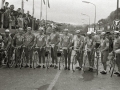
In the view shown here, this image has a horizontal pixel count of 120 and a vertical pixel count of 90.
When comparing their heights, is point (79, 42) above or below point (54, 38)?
below

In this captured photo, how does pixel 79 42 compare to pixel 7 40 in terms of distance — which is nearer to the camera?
pixel 79 42

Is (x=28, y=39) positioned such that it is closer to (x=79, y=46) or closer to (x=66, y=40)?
(x=66, y=40)

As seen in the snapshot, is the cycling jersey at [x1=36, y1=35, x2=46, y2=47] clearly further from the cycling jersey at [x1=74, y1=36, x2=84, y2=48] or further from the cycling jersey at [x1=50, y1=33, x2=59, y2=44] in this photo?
the cycling jersey at [x1=74, y1=36, x2=84, y2=48]

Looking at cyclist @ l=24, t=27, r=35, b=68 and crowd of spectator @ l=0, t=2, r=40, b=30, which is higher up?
crowd of spectator @ l=0, t=2, r=40, b=30

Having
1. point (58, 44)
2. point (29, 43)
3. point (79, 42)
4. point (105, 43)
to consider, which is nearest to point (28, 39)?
point (29, 43)

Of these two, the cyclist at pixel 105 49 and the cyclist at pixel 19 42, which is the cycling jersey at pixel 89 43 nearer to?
the cyclist at pixel 105 49

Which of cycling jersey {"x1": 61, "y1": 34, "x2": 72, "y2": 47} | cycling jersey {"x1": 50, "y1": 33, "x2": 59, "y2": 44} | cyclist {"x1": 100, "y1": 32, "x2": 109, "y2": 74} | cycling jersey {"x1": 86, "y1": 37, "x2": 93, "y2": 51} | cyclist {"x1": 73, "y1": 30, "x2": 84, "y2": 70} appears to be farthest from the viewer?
cycling jersey {"x1": 50, "y1": 33, "x2": 59, "y2": 44}

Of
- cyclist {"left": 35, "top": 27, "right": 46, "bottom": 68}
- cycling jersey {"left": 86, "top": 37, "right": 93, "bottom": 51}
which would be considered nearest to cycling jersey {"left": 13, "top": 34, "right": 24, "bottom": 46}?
cyclist {"left": 35, "top": 27, "right": 46, "bottom": 68}

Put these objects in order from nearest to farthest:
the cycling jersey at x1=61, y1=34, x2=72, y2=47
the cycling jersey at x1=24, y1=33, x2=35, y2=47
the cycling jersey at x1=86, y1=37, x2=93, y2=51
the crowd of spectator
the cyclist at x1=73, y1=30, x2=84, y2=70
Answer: the cycling jersey at x1=86, y1=37, x2=93, y2=51 → the cyclist at x1=73, y1=30, x2=84, y2=70 → the cycling jersey at x1=61, y1=34, x2=72, y2=47 → the cycling jersey at x1=24, y1=33, x2=35, y2=47 → the crowd of spectator

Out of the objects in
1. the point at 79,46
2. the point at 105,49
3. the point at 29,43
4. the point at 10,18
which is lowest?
the point at 105,49

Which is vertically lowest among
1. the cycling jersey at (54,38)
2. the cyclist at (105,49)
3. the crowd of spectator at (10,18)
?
the cyclist at (105,49)

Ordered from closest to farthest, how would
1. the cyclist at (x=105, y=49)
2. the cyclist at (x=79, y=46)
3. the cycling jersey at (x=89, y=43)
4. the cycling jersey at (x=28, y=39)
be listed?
the cyclist at (x=105, y=49), the cycling jersey at (x=89, y=43), the cyclist at (x=79, y=46), the cycling jersey at (x=28, y=39)

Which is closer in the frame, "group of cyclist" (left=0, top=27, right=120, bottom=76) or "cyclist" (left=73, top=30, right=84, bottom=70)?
"group of cyclist" (left=0, top=27, right=120, bottom=76)

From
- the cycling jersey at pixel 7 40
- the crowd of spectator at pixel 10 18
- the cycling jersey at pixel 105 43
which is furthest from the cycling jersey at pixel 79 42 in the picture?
the crowd of spectator at pixel 10 18
